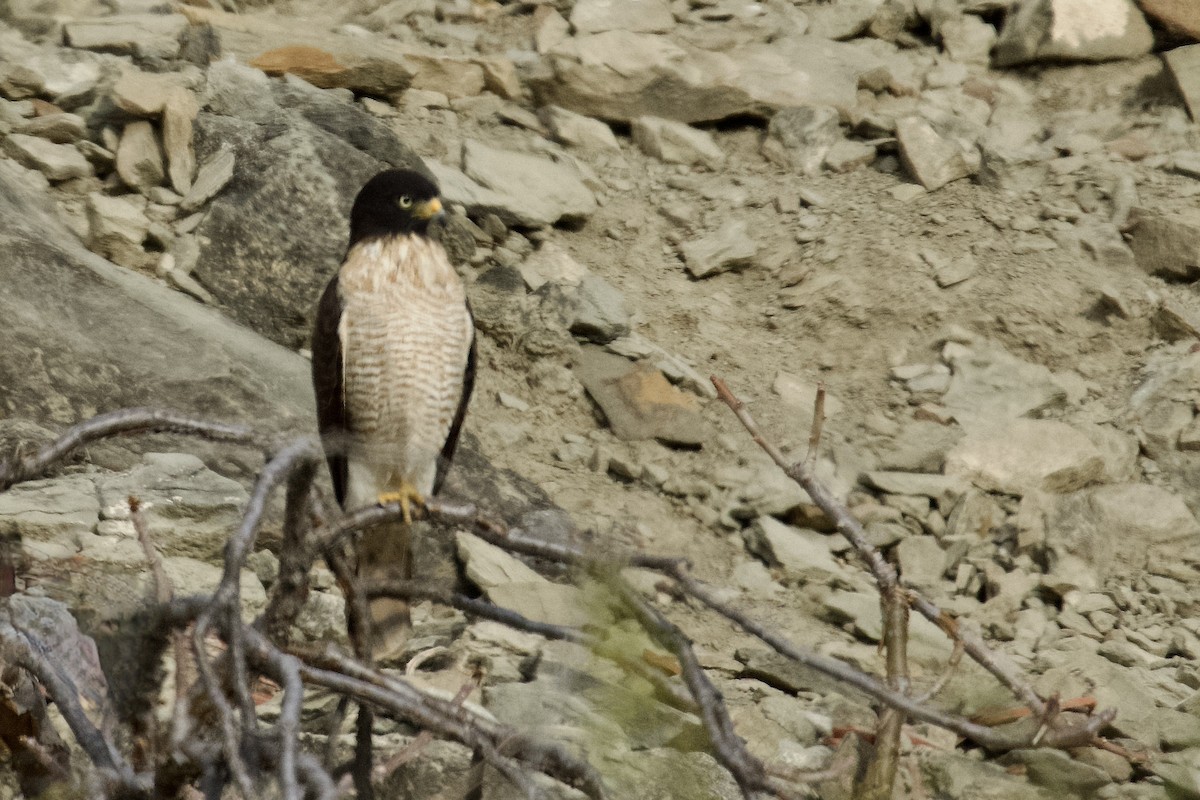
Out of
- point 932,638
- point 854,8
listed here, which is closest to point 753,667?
point 932,638

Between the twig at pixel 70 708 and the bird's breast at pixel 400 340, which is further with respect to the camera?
the bird's breast at pixel 400 340

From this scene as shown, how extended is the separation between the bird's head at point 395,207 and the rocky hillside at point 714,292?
1037 mm

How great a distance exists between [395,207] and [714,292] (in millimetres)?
3456

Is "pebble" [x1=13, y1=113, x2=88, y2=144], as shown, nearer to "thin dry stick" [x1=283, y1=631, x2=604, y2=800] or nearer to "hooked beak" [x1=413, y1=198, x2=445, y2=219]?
"hooked beak" [x1=413, y1=198, x2=445, y2=219]

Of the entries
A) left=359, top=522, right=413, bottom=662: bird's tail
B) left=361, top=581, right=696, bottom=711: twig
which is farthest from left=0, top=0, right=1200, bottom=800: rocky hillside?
left=361, top=581, right=696, bottom=711: twig

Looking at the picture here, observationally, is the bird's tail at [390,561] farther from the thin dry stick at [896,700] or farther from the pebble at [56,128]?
the pebble at [56,128]

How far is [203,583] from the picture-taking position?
4.75 m

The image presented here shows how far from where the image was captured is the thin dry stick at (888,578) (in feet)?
6.97

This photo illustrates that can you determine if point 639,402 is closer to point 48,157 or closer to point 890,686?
point 48,157

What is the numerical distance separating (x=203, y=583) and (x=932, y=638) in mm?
2742

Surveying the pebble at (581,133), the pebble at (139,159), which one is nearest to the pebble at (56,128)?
the pebble at (139,159)

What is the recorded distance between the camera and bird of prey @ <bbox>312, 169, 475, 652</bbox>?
5.05 metres

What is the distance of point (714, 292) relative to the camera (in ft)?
27.4

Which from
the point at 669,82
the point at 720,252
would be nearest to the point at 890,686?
the point at 720,252
